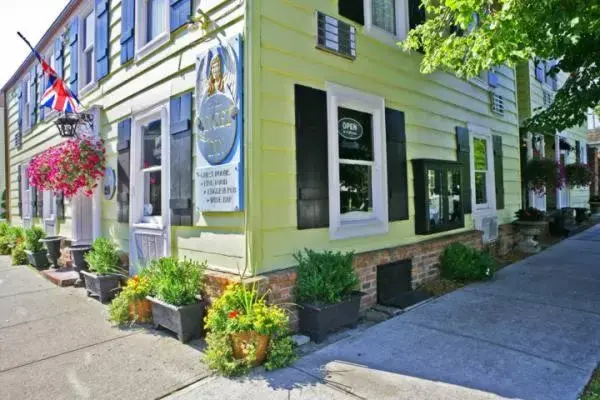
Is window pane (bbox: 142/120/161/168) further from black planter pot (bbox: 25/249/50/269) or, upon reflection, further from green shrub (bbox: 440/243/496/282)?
green shrub (bbox: 440/243/496/282)

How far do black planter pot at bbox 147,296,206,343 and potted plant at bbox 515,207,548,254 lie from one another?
311 inches

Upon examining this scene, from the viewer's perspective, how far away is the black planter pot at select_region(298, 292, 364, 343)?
158 inches

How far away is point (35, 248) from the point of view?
28.5 feet

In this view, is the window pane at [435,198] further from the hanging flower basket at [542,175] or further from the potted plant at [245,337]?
the hanging flower basket at [542,175]

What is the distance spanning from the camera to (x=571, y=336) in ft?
13.1

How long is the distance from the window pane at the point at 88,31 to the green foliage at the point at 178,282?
586cm

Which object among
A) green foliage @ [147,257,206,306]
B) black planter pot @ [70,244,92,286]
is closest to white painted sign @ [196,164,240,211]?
green foliage @ [147,257,206,306]

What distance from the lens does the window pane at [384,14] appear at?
5.87 m

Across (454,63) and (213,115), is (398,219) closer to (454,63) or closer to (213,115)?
(454,63)

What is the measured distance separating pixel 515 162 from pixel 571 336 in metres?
6.66

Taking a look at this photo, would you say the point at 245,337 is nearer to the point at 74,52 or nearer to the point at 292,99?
the point at 292,99

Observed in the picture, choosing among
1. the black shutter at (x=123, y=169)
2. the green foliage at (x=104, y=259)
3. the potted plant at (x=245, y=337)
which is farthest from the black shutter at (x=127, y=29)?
the potted plant at (x=245, y=337)

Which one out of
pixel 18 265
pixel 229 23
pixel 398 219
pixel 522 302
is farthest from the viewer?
pixel 18 265

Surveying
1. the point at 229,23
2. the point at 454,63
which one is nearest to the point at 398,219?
the point at 454,63
